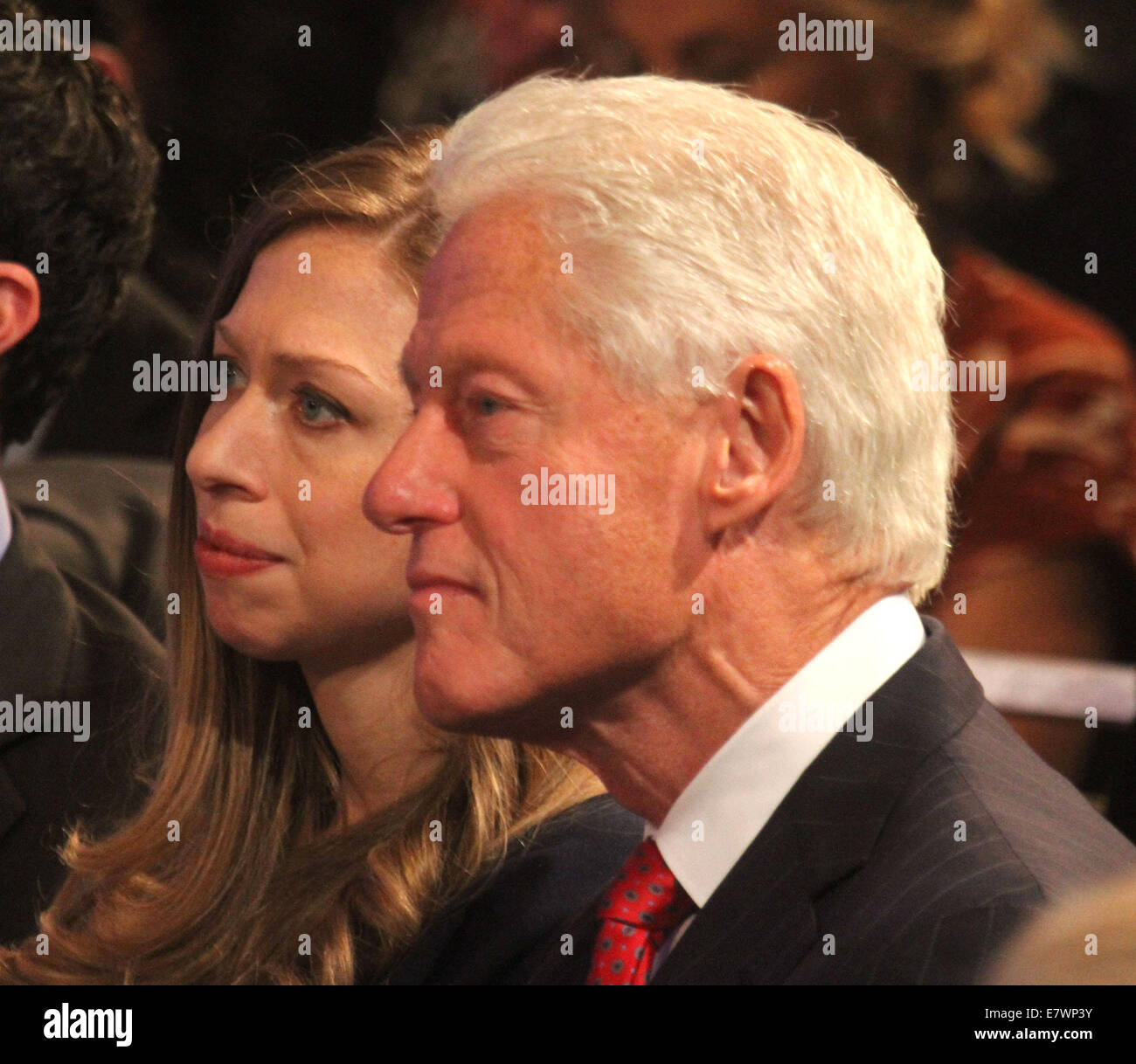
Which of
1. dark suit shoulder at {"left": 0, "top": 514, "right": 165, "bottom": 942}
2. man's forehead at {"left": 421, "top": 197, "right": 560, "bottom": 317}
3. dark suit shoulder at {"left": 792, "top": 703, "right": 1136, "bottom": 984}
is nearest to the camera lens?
dark suit shoulder at {"left": 792, "top": 703, "right": 1136, "bottom": 984}

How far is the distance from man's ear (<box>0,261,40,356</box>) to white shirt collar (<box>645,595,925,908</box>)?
1209mm

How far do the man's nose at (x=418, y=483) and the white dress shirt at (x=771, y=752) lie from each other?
323 millimetres

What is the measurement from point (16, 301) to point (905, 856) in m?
1.43

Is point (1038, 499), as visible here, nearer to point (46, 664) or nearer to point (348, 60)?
point (348, 60)

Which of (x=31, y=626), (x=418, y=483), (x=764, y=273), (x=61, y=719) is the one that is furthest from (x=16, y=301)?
(x=764, y=273)

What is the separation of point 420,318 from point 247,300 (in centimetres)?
39

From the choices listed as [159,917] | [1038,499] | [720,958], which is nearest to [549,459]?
[720,958]

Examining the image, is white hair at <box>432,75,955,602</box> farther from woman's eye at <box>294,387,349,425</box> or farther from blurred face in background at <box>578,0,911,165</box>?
blurred face in background at <box>578,0,911,165</box>

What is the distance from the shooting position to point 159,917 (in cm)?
194

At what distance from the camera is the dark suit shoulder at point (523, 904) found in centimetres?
171

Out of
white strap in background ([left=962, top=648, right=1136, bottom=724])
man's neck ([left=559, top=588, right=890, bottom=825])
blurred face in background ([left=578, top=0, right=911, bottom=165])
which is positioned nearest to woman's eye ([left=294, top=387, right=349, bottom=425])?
man's neck ([left=559, top=588, right=890, bottom=825])

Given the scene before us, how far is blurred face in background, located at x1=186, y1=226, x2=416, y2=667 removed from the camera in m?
1.81

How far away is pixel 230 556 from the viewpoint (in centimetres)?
185

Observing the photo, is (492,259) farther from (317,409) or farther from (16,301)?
(16,301)
